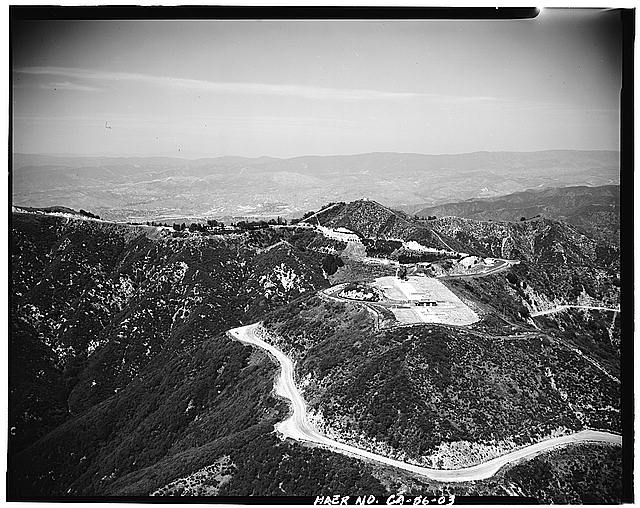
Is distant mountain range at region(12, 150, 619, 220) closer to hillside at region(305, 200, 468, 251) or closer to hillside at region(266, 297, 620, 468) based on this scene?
hillside at region(305, 200, 468, 251)

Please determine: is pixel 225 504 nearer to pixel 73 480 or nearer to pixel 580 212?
pixel 73 480

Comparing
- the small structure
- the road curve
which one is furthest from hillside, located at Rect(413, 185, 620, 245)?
the road curve

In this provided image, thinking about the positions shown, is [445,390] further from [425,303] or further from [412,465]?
[425,303]

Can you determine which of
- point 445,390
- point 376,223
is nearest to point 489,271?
point 376,223

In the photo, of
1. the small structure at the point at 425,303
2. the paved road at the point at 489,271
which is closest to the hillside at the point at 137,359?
the small structure at the point at 425,303

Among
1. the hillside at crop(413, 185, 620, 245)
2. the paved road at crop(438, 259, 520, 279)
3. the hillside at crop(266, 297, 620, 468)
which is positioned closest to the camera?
the hillside at crop(266, 297, 620, 468)

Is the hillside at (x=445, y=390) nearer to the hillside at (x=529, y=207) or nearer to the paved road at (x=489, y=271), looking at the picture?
the paved road at (x=489, y=271)

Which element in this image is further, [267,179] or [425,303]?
[267,179]

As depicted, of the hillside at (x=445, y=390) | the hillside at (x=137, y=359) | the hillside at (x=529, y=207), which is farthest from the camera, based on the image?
the hillside at (x=529, y=207)

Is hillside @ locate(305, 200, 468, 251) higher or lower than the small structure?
higher
